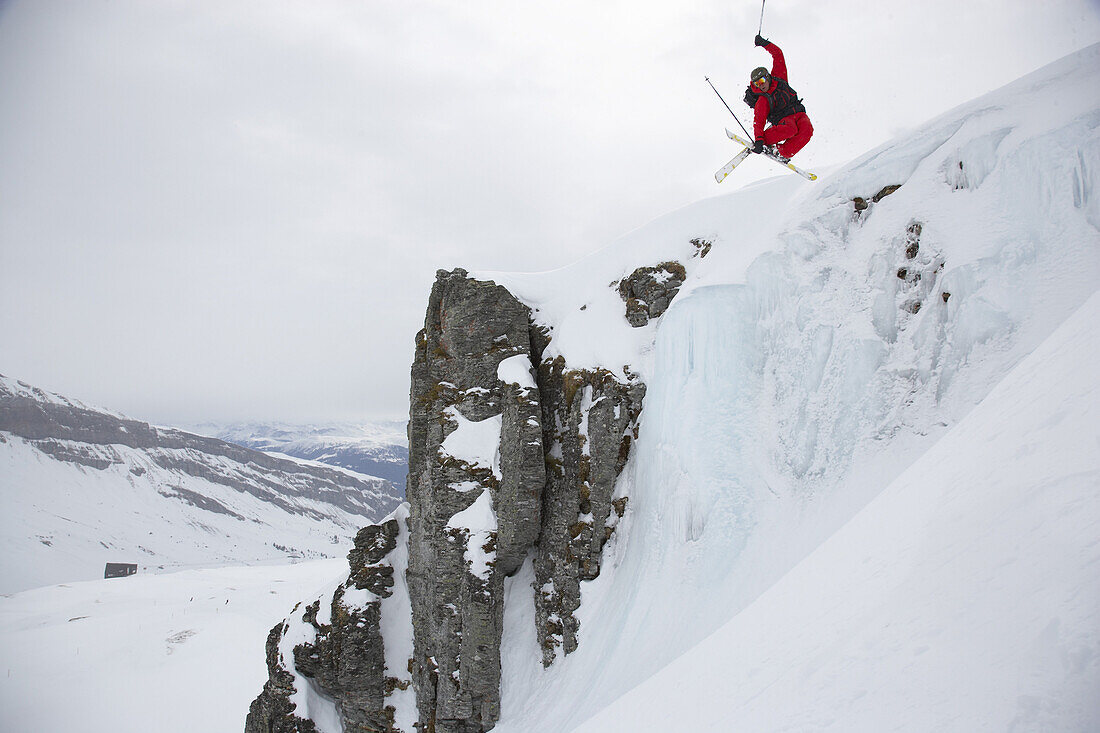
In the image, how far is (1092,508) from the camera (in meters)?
3.66

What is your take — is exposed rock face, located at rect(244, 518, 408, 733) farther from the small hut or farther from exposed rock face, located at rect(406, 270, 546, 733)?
the small hut

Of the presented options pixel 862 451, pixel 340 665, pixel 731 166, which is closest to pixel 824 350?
pixel 862 451

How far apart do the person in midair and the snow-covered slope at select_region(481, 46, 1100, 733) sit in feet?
10.5

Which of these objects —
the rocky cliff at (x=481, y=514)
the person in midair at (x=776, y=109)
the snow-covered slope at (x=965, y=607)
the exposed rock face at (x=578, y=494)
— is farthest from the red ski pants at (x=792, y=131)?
the exposed rock face at (x=578, y=494)

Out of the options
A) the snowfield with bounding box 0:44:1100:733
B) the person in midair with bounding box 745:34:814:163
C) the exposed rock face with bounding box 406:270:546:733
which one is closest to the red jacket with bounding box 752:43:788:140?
the person in midair with bounding box 745:34:814:163

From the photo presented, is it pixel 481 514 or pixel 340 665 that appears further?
pixel 340 665

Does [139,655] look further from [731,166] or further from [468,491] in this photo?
[731,166]

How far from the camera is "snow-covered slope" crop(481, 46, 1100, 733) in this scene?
1097 cm

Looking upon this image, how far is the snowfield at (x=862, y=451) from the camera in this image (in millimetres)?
3816

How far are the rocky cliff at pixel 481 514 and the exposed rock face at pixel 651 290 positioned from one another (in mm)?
44

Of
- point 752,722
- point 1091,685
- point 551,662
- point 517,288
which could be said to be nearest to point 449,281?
point 517,288

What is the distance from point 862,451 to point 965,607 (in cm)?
924

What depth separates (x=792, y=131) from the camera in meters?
12.4

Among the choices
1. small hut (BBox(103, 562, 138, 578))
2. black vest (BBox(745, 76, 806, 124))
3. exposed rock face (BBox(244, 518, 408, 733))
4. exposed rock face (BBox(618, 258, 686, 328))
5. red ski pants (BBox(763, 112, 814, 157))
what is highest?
small hut (BBox(103, 562, 138, 578))
